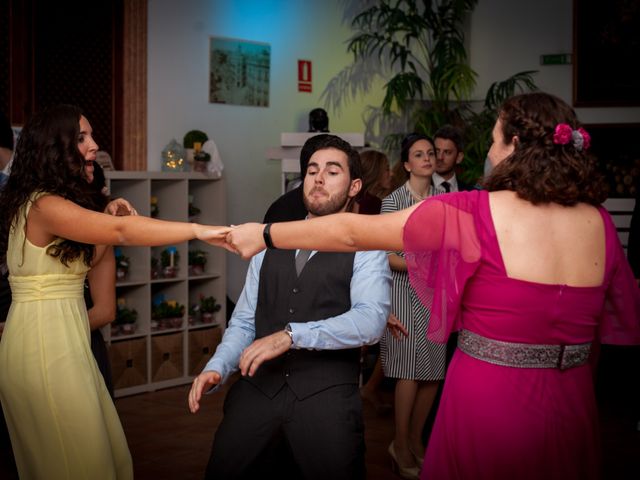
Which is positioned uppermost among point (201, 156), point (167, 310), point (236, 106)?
point (236, 106)

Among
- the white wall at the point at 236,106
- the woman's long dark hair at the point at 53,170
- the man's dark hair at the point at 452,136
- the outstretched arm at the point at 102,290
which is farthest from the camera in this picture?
the white wall at the point at 236,106

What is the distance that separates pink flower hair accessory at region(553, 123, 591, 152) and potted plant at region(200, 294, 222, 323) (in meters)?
4.39

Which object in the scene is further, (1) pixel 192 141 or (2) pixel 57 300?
(1) pixel 192 141

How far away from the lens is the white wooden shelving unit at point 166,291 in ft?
18.8

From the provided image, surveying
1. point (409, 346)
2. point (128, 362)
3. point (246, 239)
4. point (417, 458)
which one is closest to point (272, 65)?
point (128, 362)

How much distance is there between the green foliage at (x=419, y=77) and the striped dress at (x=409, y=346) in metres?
2.78

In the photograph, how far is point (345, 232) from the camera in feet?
7.02

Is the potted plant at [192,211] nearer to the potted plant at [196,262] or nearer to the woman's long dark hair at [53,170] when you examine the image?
the potted plant at [196,262]

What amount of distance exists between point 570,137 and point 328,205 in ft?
3.33

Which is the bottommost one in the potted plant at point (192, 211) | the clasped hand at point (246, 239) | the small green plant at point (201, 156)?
the clasped hand at point (246, 239)

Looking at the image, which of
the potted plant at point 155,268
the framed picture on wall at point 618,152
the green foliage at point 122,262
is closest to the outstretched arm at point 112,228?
the green foliage at point 122,262

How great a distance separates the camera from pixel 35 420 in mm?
2625

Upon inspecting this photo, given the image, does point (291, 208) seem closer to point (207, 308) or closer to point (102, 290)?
point (102, 290)

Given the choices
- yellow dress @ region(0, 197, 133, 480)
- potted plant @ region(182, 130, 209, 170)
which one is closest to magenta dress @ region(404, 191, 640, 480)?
yellow dress @ region(0, 197, 133, 480)
